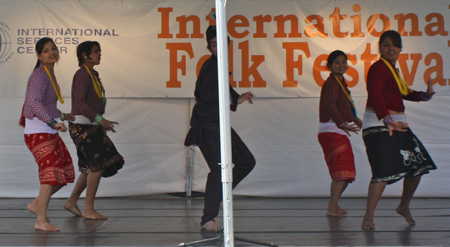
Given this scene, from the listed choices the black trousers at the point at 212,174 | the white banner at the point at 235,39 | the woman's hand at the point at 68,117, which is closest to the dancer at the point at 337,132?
the black trousers at the point at 212,174

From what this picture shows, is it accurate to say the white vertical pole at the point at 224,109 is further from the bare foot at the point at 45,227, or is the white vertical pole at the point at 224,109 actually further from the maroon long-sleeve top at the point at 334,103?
the maroon long-sleeve top at the point at 334,103

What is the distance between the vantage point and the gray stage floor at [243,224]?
317cm

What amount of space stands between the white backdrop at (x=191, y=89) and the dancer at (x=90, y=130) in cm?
141

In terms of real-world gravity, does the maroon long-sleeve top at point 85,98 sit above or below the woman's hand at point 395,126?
above

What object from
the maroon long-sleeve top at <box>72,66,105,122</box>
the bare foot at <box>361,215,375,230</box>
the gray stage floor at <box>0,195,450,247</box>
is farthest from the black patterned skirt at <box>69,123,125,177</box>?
the bare foot at <box>361,215,375,230</box>

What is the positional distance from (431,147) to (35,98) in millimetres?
4194

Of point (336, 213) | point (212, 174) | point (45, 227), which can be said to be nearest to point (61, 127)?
point (45, 227)

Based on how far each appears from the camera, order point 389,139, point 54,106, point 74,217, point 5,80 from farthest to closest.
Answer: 1. point 5,80
2. point 74,217
3. point 54,106
4. point 389,139

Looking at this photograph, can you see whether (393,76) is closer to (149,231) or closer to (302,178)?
(149,231)

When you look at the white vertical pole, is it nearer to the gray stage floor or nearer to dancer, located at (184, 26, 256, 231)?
the gray stage floor

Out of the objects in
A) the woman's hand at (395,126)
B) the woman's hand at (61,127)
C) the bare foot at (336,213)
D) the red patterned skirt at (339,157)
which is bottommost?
the bare foot at (336,213)

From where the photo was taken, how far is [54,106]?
3.81 metres

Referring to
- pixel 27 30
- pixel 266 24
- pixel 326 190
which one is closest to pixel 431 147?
pixel 326 190

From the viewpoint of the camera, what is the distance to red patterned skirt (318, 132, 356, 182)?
4.34 m
